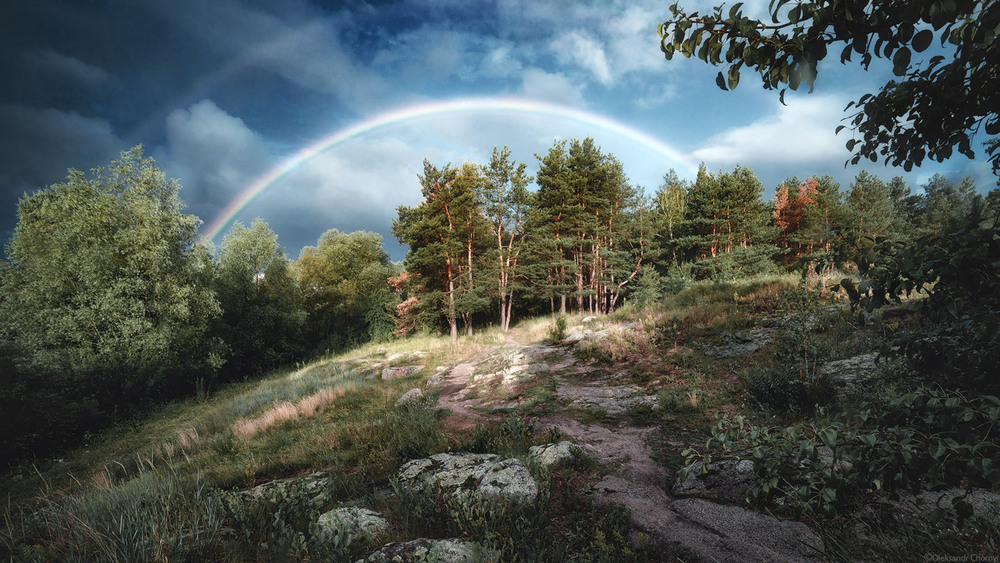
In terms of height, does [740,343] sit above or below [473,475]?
above

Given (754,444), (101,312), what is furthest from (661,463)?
(101,312)

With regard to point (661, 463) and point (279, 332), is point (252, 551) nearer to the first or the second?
point (661, 463)

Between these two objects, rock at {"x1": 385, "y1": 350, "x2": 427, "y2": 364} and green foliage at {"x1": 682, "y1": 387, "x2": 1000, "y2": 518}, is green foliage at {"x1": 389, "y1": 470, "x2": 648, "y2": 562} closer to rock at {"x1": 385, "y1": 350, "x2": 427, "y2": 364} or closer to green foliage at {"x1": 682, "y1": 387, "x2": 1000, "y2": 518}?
green foliage at {"x1": 682, "y1": 387, "x2": 1000, "y2": 518}

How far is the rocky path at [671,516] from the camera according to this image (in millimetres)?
3090

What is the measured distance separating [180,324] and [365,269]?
2021 centimetres

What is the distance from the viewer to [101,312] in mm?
16734

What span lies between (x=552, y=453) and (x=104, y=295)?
23.5 metres

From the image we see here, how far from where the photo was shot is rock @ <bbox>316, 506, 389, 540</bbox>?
3.41 m

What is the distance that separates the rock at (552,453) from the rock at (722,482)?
4.53 ft

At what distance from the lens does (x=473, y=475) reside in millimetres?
4445

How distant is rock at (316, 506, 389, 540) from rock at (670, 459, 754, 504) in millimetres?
3409

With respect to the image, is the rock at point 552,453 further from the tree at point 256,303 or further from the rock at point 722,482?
the tree at point 256,303

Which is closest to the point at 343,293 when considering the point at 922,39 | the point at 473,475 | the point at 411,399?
the point at 411,399

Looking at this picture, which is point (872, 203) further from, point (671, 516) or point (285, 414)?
point (285, 414)
